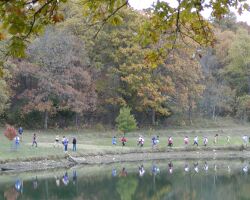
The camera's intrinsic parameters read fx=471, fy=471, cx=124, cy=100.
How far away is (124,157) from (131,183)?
8.32 m

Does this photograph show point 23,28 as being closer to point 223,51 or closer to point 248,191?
point 248,191

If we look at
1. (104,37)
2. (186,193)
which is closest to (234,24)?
(104,37)

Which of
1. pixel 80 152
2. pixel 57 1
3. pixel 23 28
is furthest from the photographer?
pixel 80 152

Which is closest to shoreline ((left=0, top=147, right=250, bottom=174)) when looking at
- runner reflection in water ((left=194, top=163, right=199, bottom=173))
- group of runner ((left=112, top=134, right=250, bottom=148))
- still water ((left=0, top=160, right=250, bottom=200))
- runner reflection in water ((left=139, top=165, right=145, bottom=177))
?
group of runner ((left=112, top=134, right=250, bottom=148))

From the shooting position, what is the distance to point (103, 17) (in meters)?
5.82

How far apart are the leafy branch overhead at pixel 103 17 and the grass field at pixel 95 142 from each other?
25.1 m

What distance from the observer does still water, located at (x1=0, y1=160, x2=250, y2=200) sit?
24766 mm

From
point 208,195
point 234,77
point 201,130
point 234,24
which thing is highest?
point 234,24

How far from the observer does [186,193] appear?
85.5ft

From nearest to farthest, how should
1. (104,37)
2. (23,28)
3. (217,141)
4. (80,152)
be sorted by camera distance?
(23,28) < (80,152) < (217,141) < (104,37)

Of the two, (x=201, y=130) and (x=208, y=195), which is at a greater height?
(x=201, y=130)

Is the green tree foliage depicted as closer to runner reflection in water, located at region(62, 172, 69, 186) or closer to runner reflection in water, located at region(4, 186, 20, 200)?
runner reflection in water, located at region(62, 172, 69, 186)

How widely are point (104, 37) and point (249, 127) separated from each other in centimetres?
1899

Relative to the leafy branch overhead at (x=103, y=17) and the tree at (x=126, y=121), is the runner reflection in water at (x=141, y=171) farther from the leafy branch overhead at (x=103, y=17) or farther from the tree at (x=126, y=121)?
the leafy branch overhead at (x=103, y=17)
